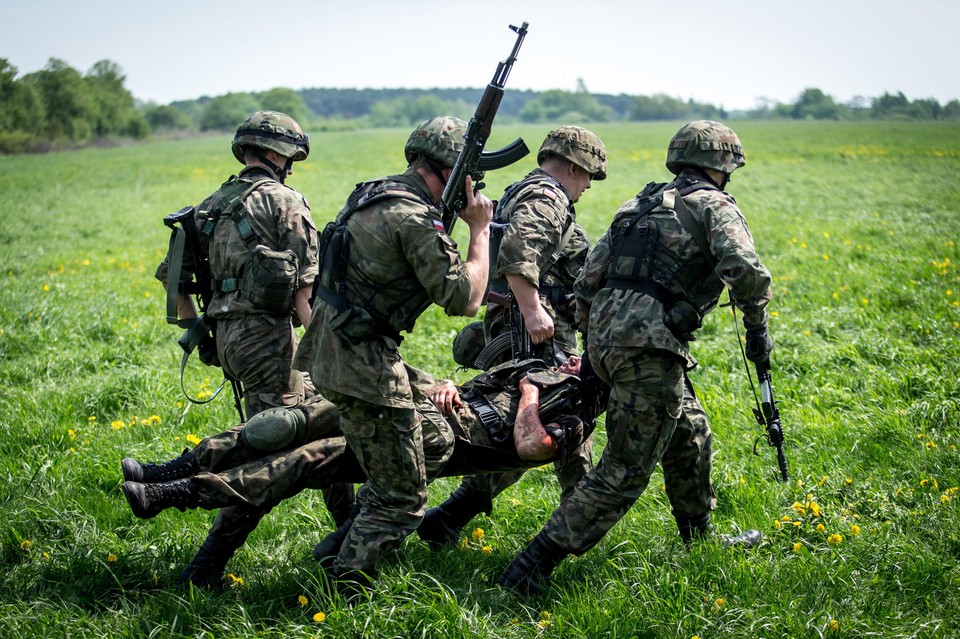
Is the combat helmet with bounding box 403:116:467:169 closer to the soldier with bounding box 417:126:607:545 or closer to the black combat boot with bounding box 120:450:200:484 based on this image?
the soldier with bounding box 417:126:607:545

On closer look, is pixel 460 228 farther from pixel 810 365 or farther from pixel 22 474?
pixel 22 474

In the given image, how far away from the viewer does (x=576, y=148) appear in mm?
5602

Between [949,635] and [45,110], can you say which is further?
[45,110]

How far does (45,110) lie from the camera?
46.6 metres

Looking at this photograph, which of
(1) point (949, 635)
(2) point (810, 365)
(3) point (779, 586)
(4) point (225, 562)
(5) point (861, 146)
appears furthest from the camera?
(5) point (861, 146)

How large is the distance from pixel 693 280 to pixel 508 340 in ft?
5.00

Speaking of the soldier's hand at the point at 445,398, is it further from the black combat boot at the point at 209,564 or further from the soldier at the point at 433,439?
the black combat boot at the point at 209,564

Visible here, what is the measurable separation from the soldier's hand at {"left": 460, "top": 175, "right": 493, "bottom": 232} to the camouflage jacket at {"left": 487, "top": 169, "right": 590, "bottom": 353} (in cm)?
72

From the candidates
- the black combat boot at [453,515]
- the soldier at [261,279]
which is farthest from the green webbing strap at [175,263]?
the black combat boot at [453,515]

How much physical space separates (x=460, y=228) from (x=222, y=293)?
13227 mm

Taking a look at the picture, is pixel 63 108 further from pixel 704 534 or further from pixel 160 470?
pixel 704 534

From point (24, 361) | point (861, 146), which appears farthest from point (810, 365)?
point (861, 146)

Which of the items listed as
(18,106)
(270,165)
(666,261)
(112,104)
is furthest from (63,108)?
(666,261)

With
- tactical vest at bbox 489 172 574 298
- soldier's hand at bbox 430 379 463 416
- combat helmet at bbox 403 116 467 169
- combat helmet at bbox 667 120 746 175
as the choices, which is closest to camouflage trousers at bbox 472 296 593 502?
tactical vest at bbox 489 172 574 298
